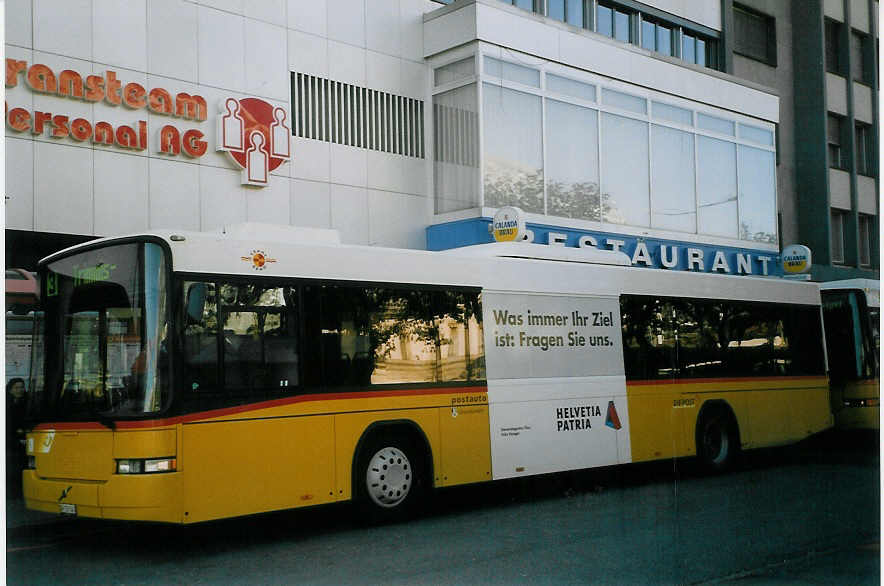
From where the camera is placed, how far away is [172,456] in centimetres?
788

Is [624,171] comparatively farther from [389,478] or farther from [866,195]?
[389,478]

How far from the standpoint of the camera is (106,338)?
8039 millimetres

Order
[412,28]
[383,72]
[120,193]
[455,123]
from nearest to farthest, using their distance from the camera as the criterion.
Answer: [120,193] < [383,72] < [412,28] < [455,123]

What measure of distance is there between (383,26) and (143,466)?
13.0ft

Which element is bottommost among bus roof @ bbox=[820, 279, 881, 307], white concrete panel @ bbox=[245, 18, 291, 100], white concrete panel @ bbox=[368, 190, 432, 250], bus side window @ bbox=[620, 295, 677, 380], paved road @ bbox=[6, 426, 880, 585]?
paved road @ bbox=[6, 426, 880, 585]

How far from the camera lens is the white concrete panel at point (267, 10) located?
7.73 metres

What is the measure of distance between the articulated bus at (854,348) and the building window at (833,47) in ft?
6.91

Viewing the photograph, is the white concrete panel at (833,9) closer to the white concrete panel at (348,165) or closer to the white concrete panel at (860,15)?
the white concrete panel at (860,15)

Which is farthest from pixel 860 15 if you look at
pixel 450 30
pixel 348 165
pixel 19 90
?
pixel 19 90

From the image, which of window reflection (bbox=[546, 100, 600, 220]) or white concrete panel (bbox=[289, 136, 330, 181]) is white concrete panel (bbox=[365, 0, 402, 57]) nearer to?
white concrete panel (bbox=[289, 136, 330, 181])

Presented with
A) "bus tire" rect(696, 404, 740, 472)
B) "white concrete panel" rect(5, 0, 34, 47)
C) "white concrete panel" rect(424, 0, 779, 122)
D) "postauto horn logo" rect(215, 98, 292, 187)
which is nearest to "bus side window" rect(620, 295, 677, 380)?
"bus tire" rect(696, 404, 740, 472)

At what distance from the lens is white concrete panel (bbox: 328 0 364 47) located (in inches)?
323

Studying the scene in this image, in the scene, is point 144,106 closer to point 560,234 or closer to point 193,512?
point 193,512

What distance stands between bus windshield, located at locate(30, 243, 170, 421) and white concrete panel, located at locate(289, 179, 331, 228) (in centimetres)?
107
